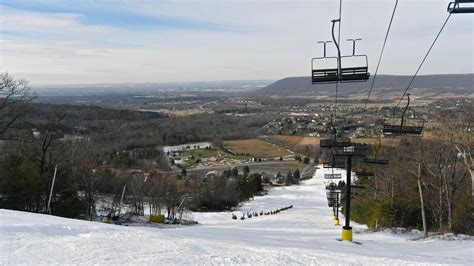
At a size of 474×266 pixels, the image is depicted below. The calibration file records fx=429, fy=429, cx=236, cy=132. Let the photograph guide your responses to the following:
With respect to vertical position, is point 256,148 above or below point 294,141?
below

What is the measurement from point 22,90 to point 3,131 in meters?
2.88

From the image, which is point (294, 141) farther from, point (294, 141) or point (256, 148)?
point (256, 148)

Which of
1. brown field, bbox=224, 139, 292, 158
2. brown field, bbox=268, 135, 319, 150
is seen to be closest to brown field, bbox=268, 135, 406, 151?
brown field, bbox=268, 135, 319, 150

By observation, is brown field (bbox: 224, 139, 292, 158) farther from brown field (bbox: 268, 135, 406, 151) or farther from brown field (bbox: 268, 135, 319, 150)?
brown field (bbox: 268, 135, 319, 150)

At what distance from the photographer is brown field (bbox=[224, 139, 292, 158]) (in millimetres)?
107875

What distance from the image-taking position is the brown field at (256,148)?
354 feet

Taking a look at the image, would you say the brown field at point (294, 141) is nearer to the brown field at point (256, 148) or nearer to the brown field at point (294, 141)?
the brown field at point (294, 141)

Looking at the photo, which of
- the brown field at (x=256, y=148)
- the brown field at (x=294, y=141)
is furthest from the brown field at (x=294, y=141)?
the brown field at (x=256, y=148)

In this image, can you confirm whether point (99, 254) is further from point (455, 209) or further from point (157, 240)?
point (455, 209)

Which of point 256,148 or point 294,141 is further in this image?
point 294,141

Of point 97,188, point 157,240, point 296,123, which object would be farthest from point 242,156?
point 157,240

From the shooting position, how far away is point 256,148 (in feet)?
375

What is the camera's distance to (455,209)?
940 inches

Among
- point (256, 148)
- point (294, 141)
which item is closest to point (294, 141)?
point (294, 141)
